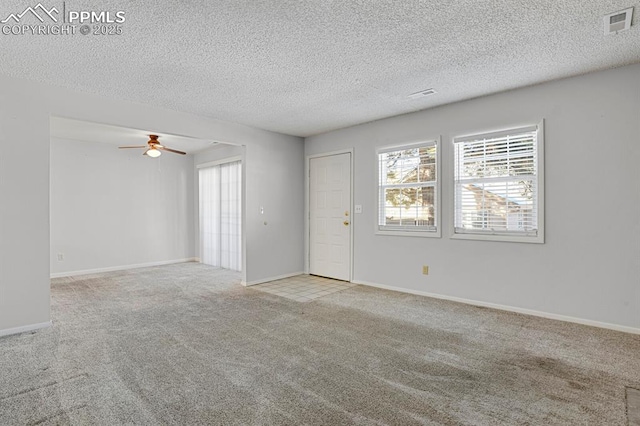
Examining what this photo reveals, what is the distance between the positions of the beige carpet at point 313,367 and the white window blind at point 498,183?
104 cm

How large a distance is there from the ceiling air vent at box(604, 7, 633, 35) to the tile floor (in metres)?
4.00

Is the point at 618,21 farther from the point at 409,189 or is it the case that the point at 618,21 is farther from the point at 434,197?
the point at 409,189

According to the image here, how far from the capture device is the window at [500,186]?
12.3 feet

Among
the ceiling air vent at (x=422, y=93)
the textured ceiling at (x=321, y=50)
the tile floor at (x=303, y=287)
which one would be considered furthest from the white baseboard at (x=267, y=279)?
the ceiling air vent at (x=422, y=93)

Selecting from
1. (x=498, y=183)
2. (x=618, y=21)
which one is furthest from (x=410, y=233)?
(x=618, y=21)

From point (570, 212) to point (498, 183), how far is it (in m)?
0.78

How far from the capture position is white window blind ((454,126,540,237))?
12.4 feet

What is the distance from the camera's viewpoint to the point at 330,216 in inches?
231

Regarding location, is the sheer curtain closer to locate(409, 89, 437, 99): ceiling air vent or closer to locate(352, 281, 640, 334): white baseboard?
locate(352, 281, 640, 334): white baseboard

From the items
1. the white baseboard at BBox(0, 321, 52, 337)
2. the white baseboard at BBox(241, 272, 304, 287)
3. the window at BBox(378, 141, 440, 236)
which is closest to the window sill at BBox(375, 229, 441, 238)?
the window at BBox(378, 141, 440, 236)

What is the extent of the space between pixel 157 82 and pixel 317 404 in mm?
3451

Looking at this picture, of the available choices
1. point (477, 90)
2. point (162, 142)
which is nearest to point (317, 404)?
point (477, 90)

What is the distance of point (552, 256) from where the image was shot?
3.61 metres

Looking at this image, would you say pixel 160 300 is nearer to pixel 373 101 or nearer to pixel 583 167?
pixel 373 101
